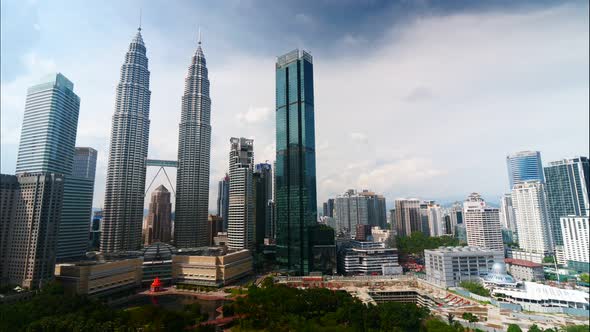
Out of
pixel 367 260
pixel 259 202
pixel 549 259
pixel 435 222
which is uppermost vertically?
pixel 259 202

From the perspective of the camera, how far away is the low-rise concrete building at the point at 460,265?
6122cm

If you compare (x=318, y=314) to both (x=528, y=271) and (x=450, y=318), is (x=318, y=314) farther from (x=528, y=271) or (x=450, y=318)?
(x=528, y=271)

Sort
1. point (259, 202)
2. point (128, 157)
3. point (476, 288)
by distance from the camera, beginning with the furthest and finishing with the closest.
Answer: point (259, 202) < point (128, 157) < point (476, 288)

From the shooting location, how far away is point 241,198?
8762 centimetres

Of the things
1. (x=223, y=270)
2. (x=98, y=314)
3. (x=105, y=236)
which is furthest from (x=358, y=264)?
(x=105, y=236)

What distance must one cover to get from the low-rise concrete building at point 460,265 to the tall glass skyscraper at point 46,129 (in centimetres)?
9124

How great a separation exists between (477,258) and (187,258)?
205 feet

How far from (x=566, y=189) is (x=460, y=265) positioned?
48570 millimetres

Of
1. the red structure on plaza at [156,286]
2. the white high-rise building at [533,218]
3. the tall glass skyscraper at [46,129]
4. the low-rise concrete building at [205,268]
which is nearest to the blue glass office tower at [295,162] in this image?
the low-rise concrete building at [205,268]

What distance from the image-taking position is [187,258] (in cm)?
6544

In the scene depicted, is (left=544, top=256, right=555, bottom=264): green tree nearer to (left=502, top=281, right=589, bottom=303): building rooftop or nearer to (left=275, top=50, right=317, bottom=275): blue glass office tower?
(left=502, top=281, right=589, bottom=303): building rooftop

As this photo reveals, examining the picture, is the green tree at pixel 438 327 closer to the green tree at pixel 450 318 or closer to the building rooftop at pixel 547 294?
the green tree at pixel 450 318

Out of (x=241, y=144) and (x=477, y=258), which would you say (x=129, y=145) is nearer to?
(x=241, y=144)

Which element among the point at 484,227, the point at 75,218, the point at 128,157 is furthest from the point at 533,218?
the point at 75,218
